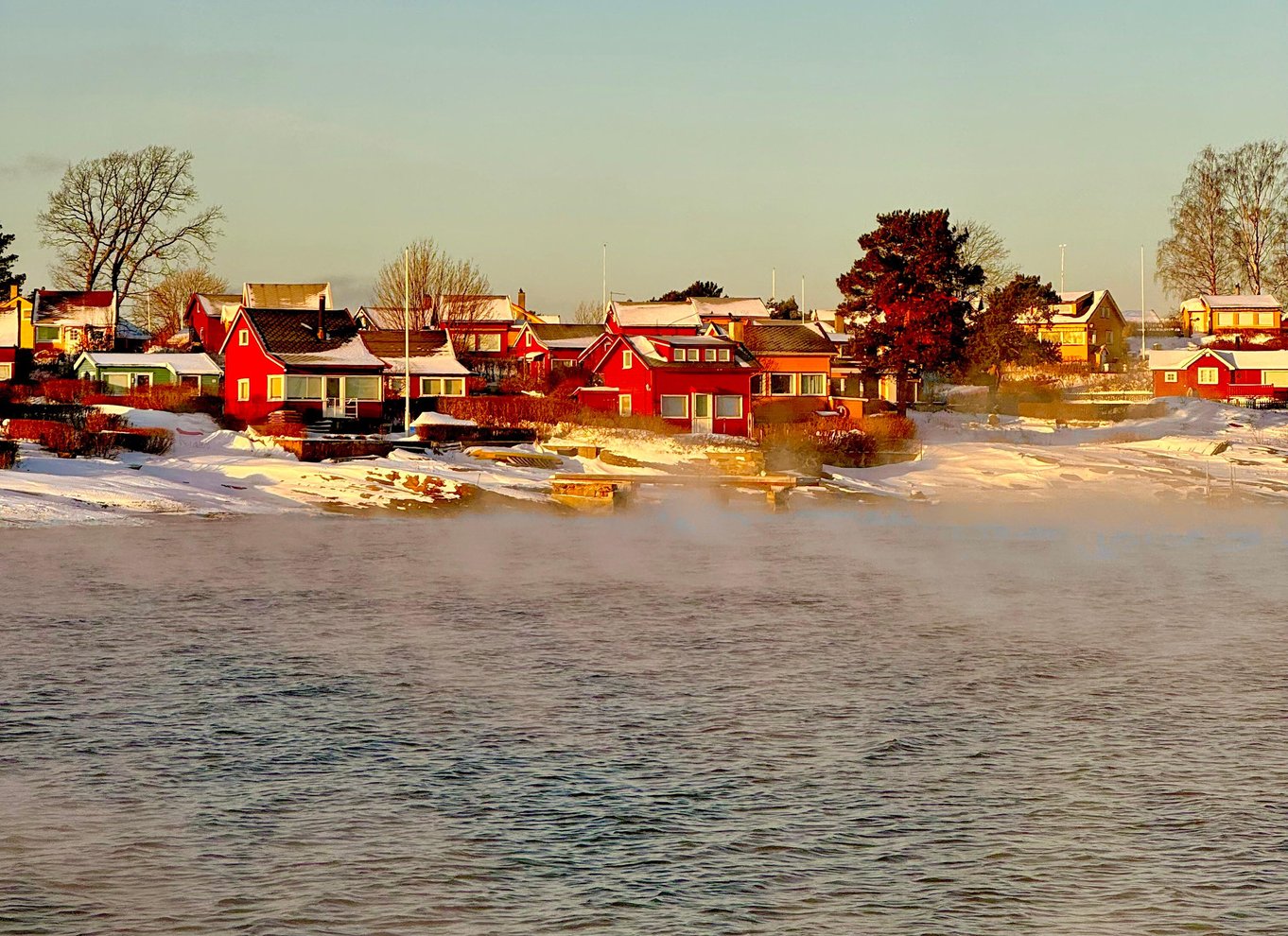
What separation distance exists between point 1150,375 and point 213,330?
67541 mm

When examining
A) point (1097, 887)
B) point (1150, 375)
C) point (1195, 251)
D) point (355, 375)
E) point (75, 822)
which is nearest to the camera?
point (1097, 887)

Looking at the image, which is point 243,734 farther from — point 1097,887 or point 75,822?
point 1097,887

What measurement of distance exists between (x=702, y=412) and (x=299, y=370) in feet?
62.1

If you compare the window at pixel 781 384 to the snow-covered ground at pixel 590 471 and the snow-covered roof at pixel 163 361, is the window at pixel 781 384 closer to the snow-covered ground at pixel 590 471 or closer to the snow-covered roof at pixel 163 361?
the snow-covered ground at pixel 590 471

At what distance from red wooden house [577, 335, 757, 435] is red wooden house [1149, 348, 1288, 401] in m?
46.1

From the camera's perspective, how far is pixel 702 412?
73.9 metres

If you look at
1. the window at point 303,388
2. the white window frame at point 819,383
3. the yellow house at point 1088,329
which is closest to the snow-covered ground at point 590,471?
the window at point 303,388

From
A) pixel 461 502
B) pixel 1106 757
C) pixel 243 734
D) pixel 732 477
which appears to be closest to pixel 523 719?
pixel 243 734

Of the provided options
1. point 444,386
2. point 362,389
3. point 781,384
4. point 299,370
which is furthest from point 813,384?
point 299,370

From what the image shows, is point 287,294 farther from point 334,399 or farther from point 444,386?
point 334,399

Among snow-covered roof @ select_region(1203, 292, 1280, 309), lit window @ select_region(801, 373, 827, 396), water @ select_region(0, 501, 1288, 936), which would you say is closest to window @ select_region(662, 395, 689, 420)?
lit window @ select_region(801, 373, 827, 396)

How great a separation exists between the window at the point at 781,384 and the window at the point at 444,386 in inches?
685

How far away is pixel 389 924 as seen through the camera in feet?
30.6

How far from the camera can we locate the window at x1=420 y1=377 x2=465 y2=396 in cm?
8262
